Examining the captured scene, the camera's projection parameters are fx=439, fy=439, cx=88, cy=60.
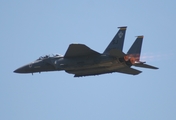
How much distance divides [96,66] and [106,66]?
0.82m

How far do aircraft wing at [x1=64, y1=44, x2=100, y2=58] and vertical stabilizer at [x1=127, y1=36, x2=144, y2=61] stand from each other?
3026mm

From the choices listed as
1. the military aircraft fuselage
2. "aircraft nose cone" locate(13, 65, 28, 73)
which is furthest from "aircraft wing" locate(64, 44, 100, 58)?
"aircraft nose cone" locate(13, 65, 28, 73)

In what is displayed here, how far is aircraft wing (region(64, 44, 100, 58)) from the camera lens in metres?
34.8

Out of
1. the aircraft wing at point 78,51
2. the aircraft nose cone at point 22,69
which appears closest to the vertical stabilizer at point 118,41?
the aircraft wing at point 78,51

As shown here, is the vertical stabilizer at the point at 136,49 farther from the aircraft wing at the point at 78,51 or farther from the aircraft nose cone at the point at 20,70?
the aircraft nose cone at the point at 20,70

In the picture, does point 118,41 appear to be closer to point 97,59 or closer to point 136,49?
point 136,49

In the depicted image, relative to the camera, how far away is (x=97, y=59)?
35.4 m

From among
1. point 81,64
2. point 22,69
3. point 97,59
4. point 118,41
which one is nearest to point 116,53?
point 97,59

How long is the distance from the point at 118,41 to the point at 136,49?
1661mm

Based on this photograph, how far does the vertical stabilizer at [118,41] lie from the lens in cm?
3641

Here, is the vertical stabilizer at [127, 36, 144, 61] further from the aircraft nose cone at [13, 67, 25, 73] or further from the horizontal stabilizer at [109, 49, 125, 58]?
the aircraft nose cone at [13, 67, 25, 73]

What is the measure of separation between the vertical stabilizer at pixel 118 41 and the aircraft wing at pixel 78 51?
1.62m

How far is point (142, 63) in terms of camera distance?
3591 centimetres

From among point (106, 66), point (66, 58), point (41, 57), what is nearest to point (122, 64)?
point (106, 66)
